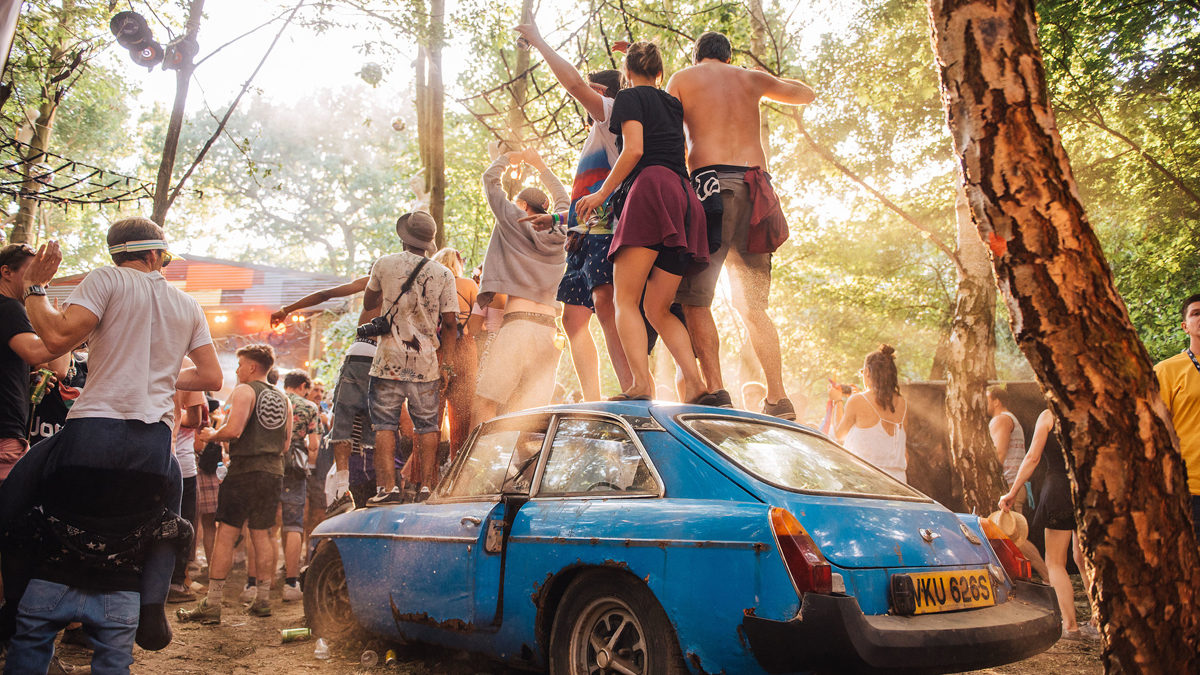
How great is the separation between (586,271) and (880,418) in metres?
3.28

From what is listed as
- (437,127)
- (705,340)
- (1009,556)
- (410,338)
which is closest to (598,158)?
(705,340)

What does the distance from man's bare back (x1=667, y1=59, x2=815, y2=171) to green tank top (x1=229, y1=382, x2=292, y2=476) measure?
434cm

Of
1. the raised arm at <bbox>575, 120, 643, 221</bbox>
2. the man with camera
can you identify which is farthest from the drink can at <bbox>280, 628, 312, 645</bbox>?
the raised arm at <bbox>575, 120, 643, 221</bbox>

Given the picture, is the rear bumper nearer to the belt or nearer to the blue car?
the blue car

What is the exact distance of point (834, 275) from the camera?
23.0m

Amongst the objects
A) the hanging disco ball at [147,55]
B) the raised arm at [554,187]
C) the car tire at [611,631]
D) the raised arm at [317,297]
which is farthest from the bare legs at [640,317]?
the hanging disco ball at [147,55]

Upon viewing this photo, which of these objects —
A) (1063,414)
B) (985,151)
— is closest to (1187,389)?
(1063,414)

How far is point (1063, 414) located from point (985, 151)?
3.89 ft

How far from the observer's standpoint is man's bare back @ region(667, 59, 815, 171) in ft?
15.9

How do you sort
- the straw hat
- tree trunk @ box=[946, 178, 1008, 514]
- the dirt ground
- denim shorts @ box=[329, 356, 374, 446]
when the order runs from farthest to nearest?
tree trunk @ box=[946, 178, 1008, 514] < the straw hat < denim shorts @ box=[329, 356, 374, 446] < the dirt ground

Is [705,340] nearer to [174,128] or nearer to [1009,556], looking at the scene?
[1009,556]

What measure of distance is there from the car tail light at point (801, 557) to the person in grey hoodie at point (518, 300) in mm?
3022

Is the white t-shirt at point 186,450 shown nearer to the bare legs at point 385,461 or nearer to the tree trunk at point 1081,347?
the bare legs at point 385,461

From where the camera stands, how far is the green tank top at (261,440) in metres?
6.64
